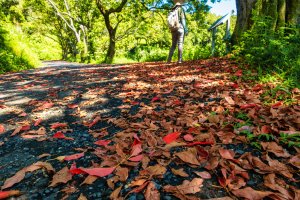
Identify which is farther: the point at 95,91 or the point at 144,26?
the point at 144,26

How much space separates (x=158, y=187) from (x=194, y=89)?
220 cm

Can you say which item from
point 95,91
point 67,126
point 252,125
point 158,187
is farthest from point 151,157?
point 95,91

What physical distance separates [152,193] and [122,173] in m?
0.25

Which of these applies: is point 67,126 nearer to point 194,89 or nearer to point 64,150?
point 64,150

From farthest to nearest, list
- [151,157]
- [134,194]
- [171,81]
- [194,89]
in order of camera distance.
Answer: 1. [171,81]
2. [194,89]
3. [151,157]
4. [134,194]

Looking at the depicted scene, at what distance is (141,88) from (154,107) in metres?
1.09

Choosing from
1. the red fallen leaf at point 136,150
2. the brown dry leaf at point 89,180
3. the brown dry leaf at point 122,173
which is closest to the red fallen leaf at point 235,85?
the red fallen leaf at point 136,150

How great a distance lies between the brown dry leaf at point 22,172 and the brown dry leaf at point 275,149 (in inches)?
55.4

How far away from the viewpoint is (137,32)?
20.2 metres

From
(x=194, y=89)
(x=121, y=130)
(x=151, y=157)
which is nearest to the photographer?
(x=151, y=157)

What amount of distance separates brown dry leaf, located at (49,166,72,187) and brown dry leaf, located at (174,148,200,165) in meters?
0.69

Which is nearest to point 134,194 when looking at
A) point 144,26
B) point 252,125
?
point 252,125

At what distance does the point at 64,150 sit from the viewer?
183 centimetres

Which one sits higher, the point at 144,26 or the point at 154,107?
the point at 144,26
